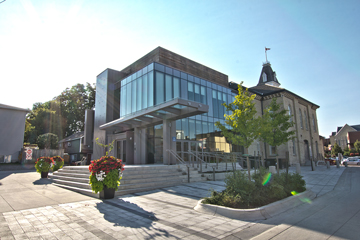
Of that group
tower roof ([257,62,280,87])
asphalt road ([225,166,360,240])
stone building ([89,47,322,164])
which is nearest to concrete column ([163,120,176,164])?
stone building ([89,47,322,164])

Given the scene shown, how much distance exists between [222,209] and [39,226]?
16.2ft

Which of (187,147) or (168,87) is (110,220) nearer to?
(187,147)

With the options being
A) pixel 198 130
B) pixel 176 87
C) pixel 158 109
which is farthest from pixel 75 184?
pixel 198 130

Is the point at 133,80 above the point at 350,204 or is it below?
above

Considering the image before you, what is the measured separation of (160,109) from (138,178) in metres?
5.50

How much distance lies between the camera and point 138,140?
68.0 feet

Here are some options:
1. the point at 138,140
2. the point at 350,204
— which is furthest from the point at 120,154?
the point at 350,204

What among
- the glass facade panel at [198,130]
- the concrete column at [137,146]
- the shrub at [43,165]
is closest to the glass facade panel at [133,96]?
the concrete column at [137,146]

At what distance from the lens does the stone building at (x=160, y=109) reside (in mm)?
17445

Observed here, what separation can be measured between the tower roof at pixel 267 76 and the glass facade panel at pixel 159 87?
4403cm

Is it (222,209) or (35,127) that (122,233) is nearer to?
(222,209)

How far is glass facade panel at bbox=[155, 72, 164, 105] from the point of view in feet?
65.3

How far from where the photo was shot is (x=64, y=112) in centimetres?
4809

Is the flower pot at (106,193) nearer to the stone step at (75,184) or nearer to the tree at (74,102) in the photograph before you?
the stone step at (75,184)
